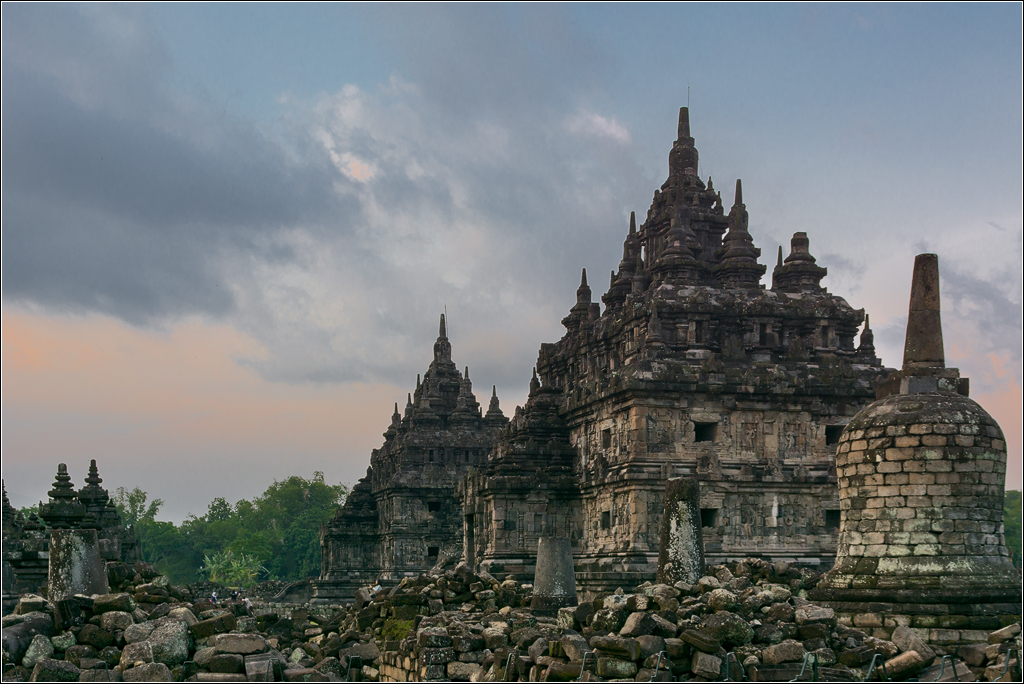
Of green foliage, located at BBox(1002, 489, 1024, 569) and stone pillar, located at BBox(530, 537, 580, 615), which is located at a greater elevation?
green foliage, located at BBox(1002, 489, 1024, 569)

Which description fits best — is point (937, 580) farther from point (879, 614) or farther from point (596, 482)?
point (596, 482)

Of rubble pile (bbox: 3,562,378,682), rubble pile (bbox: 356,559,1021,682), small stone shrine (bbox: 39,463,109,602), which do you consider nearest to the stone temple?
rubble pile (bbox: 356,559,1021,682)

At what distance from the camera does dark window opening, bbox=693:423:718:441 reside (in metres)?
28.4

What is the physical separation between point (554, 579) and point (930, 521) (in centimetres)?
681

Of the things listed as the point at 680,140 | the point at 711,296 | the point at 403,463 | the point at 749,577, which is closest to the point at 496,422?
the point at 403,463

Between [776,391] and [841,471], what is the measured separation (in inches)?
457

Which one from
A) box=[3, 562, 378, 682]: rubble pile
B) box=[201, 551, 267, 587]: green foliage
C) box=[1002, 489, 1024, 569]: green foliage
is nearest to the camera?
box=[3, 562, 378, 682]: rubble pile

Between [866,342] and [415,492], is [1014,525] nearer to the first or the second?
[415,492]

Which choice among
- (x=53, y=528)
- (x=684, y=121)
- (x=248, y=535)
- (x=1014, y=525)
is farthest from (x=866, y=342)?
(x=248, y=535)

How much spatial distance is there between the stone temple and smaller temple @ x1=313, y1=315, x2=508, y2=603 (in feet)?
44.2

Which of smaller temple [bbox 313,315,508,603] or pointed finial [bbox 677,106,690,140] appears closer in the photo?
pointed finial [bbox 677,106,690,140]

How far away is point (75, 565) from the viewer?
17359 mm

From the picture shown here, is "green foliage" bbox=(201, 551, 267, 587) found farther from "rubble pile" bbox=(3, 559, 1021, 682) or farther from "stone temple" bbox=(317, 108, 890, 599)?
"rubble pile" bbox=(3, 559, 1021, 682)

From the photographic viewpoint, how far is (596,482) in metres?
29.7
